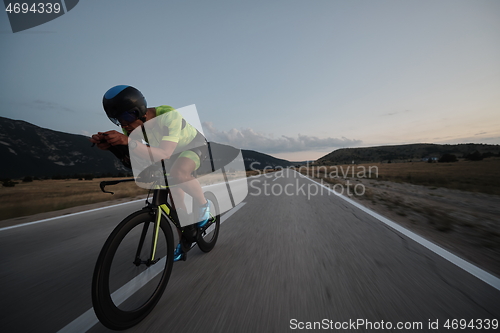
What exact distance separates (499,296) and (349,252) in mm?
1399

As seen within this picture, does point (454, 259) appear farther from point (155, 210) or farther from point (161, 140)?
point (161, 140)

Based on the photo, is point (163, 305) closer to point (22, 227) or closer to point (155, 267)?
point (155, 267)

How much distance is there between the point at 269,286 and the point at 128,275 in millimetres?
1357

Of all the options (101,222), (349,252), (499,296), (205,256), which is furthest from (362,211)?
(101,222)

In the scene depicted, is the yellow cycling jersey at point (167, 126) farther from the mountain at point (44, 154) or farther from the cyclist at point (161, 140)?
the mountain at point (44, 154)

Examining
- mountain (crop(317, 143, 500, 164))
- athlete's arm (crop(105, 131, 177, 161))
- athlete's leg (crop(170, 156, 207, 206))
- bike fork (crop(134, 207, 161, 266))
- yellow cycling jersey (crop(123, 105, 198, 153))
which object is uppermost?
yellow cycling jersey (crop(123, 105, 198, 153))

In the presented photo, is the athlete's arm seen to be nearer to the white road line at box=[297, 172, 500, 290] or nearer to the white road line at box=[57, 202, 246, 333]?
the white road line at box=[57, 202, 246, 333]

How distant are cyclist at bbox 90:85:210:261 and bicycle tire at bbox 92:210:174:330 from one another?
0.41 m

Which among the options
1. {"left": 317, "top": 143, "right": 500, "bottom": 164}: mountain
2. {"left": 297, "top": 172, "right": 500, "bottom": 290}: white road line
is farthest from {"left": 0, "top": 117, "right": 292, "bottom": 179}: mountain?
{"left": 297, "top": 172, "right": 500, "bottom": 290}: white road line

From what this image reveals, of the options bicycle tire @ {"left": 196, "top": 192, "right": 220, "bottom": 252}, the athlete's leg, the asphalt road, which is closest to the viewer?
the asphalt road

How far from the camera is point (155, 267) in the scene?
7.13 ft

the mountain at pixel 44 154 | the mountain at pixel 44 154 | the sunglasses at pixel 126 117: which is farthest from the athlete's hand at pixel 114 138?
the mountain at pixel 44 154

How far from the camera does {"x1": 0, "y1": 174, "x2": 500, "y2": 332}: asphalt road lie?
5.74 ft

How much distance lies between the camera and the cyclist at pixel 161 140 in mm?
1804
